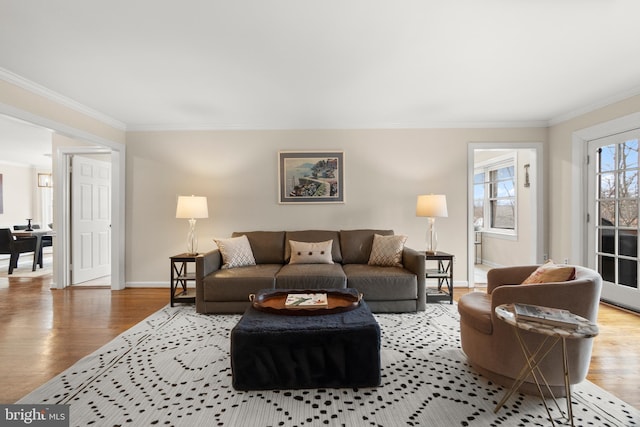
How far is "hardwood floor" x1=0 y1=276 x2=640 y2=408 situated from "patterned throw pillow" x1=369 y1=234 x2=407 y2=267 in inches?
45.7

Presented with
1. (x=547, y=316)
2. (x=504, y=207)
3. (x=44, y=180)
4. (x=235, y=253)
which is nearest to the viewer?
(x=547, y=316)

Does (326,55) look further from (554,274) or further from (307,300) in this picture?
(554,274)

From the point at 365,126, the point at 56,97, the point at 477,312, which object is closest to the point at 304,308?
the point at 477,312

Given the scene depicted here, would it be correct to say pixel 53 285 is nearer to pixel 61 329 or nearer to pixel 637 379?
pixel 61 329

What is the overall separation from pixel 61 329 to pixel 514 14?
185 inches

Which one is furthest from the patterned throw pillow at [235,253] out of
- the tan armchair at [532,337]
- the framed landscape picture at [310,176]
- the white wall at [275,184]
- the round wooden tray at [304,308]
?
the tan armchair at [532,337]

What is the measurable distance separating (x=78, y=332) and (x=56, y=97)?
2.55 m

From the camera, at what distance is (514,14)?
2.04 m

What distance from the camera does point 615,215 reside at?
11.9 ft

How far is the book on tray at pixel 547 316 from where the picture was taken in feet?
4.74

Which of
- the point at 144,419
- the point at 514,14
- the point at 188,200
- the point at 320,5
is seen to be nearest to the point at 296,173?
the point at 188,200

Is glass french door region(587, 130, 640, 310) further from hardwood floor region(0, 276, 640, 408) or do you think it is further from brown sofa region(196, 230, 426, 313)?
brown sofa region(196, 230, 426, 313)

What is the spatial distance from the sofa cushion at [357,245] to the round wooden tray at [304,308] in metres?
1.33

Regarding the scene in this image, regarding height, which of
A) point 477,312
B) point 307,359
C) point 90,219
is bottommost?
point 307,359
